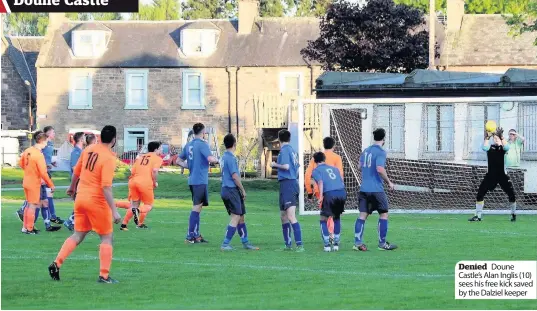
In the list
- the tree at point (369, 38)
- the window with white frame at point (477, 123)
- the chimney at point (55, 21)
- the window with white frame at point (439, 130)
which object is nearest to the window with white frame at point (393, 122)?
the window with white frame at point (439, 130)

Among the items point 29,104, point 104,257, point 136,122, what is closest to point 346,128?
point 104,257

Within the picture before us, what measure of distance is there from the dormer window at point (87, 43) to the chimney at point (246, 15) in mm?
7453

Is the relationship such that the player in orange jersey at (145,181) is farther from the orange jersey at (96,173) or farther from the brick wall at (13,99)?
the brick wall at (13,99)

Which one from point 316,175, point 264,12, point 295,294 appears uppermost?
point 264,12

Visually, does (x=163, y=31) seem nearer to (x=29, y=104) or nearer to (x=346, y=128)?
(x=29, y=104)

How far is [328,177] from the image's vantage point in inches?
741

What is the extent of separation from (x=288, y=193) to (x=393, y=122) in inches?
467

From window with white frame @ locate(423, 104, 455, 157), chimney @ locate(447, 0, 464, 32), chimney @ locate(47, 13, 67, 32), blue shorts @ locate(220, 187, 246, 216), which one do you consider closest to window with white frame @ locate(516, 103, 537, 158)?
window with white frame @ locate(423, 104, 455, 157)

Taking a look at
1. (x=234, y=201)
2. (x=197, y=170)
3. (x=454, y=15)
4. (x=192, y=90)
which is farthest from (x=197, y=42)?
(x=234, y=201)

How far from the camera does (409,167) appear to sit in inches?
1190

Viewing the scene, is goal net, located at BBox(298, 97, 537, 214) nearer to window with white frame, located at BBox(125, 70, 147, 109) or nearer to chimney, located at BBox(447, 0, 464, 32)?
chimney, located at BBox(447, 0, 464, 32)

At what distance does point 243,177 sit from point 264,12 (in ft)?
149

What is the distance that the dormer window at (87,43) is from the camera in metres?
66.7

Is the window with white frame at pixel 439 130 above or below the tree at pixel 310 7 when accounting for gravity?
below
